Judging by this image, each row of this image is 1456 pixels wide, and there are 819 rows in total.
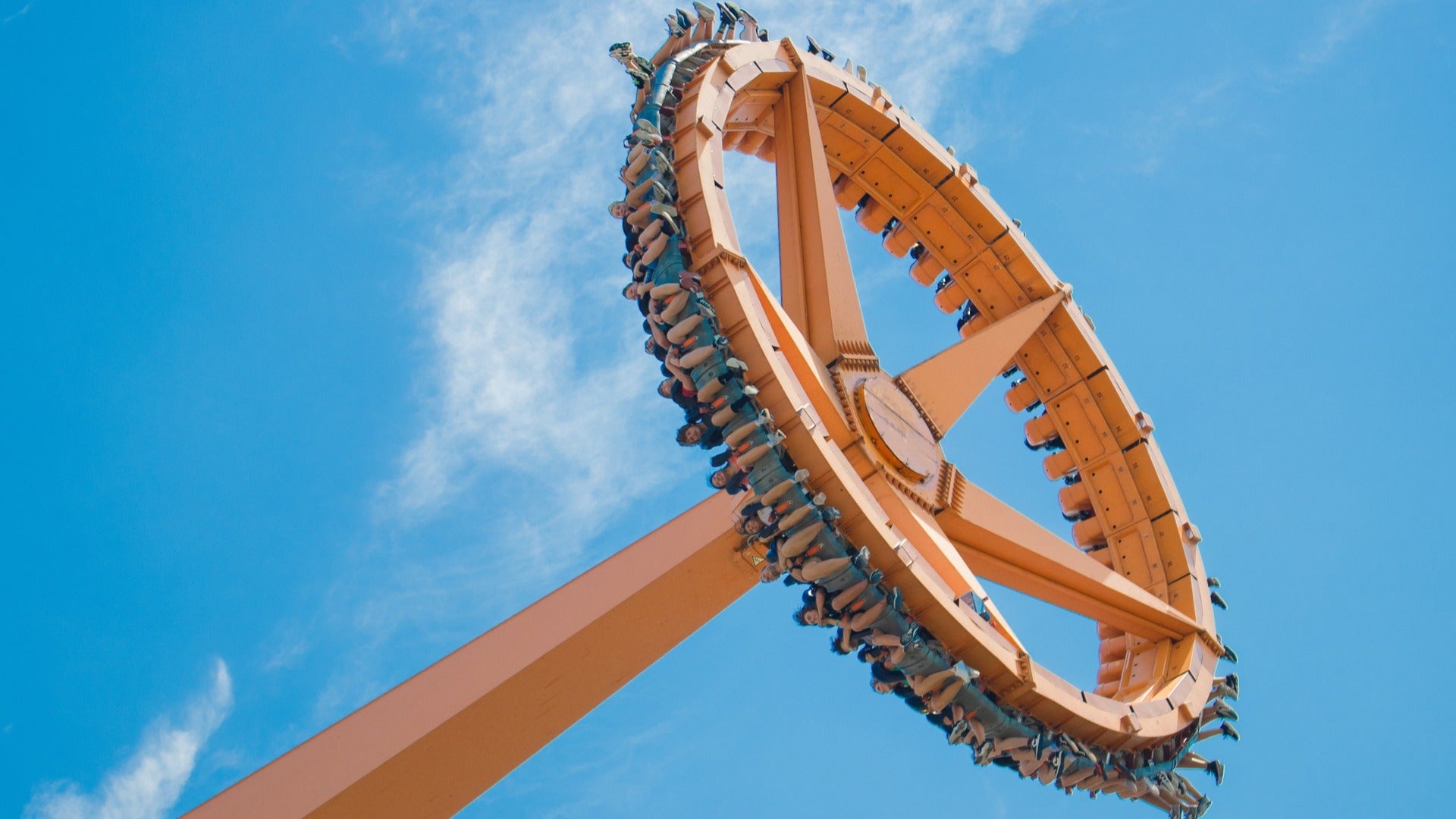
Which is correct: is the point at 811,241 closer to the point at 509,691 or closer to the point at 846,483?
the point at 846,483

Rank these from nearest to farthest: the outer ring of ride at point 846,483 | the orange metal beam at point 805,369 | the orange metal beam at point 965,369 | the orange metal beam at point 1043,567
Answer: the outer ring of ride at point 846,483
the orange metal beam at point 805,369
the orange metal beam at point 1043,567
the orange metal beam at point 965,369

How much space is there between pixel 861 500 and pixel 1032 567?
8308 millimetres

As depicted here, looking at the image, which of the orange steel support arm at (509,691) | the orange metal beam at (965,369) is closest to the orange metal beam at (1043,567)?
the orange metal beam at (965,369)

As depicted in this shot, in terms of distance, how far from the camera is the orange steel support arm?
1970 cm

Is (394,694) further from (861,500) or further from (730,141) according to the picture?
(730,141)

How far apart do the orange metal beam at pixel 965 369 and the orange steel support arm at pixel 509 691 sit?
5.65 m

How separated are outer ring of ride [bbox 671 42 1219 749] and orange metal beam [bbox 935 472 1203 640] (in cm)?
91

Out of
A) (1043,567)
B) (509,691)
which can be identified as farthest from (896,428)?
(509,691)

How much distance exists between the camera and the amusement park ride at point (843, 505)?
64.6 ft

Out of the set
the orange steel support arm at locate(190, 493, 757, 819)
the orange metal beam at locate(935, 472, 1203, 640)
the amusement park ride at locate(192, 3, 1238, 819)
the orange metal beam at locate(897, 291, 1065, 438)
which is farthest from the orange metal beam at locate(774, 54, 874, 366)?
the orange steel support arm at locate(190, 493, 757, 819)

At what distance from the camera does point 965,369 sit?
2778cm

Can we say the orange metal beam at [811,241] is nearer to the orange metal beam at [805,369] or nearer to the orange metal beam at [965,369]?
the orange metal beam at [805,369]

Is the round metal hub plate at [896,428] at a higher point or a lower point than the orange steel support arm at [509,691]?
higher

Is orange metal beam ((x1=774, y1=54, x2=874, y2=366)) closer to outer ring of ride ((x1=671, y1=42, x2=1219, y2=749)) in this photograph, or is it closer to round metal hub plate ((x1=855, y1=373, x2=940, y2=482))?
round metal hub plate ((x1=855, y1=373, x2=940, y2=482))
